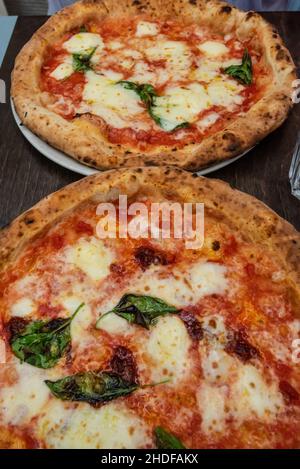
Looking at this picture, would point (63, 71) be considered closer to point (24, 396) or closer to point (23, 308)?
point (23, 308)

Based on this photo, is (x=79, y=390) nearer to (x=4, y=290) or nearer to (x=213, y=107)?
(x=4, y=290)

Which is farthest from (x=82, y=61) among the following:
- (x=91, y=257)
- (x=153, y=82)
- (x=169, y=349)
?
(x=169, y=349)

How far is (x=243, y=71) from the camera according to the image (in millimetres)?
2887

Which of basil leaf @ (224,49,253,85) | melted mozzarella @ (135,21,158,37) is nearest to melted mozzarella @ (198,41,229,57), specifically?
basil leaf @ (224,49,253,85)

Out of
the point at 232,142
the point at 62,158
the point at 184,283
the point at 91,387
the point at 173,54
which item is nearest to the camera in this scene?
the point at 91,387

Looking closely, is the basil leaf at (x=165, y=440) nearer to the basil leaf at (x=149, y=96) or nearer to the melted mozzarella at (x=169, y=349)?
the melted mozzarella at (x=169, y=349)

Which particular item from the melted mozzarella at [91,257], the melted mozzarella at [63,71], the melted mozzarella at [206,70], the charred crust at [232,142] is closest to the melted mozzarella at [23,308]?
the melted mozzarella at [91,257]

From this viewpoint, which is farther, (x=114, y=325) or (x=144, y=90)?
(x=144, y=90)

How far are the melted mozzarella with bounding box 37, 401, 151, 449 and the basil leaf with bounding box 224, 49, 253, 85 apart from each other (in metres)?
1.99

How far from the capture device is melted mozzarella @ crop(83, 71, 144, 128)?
2.67m

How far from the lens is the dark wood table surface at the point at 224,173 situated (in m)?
2.54

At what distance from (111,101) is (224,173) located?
29.3 inches

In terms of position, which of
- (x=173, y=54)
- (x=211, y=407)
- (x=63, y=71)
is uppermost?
(x=173, y=54)
